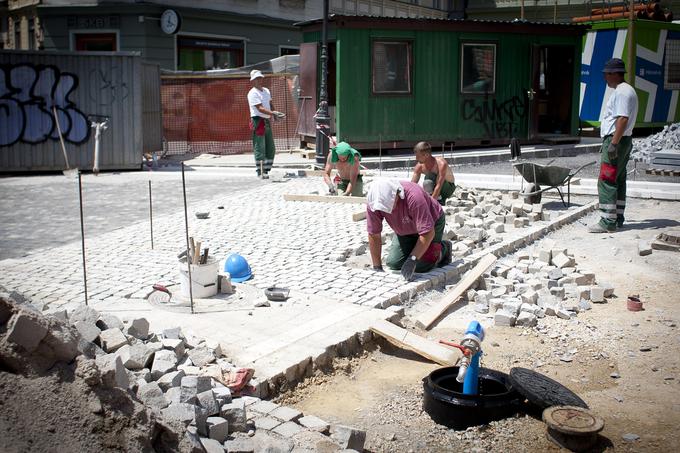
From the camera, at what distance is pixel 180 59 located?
25.5 metres

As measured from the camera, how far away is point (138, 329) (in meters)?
5.05

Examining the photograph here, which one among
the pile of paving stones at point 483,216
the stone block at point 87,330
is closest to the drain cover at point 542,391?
the stone block at point 87,330

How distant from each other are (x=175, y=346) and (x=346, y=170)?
23.3 feet

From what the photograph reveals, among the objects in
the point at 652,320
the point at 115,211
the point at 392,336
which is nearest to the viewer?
the point at 392,336

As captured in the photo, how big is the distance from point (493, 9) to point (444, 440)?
3891 cm

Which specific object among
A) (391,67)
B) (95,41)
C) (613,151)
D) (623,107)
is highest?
(95,41)

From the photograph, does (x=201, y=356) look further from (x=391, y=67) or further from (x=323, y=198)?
(x=391, y=67)

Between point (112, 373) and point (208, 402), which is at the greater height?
point (112, 373)

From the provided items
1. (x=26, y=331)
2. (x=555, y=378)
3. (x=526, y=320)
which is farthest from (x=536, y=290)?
(x=26, y=331)

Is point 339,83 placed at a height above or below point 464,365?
above

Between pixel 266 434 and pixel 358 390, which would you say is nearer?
pixel 266 434

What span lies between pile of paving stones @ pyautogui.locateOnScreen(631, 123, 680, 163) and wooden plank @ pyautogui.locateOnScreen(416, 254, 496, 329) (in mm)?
11464

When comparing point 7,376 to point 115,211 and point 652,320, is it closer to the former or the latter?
point 652,320

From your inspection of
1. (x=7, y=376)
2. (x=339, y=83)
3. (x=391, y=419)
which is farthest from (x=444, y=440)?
(x=339, y=83)
